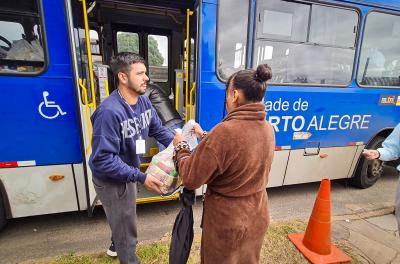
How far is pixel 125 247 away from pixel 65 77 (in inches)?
69.5

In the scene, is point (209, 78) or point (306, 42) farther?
point (306, 42)

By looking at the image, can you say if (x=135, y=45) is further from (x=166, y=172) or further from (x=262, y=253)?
(x=262, y=253)

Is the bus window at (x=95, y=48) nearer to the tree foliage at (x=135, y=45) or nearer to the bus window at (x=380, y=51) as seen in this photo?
the tree foliage at (x=135, y=45)

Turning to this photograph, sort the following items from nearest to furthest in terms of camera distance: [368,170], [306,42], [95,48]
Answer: [306,42] → [95,48] → [368,170]

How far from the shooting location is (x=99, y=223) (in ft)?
10.5

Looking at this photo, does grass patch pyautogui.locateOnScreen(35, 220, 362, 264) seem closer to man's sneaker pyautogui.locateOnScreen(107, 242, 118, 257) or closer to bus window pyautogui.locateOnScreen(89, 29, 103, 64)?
man's sneaker pyautogui.locateOnScreen(107, 242, 118, 257)

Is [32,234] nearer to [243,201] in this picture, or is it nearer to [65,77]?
[65,77]

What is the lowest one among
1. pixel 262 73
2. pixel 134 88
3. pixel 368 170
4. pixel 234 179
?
pixel 368 170

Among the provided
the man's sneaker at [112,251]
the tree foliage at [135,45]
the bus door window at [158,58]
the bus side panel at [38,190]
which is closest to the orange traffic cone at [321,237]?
the man's sneaker at [112,251]

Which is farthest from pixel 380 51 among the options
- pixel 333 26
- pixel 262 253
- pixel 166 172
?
pixel 166 172

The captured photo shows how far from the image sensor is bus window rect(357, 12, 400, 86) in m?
3.68

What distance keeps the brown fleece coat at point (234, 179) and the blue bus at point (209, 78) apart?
1712 mm

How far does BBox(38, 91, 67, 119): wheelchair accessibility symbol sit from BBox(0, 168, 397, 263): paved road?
1.44 m

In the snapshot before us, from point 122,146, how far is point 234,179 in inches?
37.0
